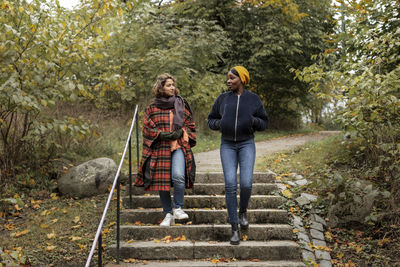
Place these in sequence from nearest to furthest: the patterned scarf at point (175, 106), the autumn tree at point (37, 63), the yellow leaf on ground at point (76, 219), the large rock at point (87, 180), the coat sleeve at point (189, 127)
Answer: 1. the patterned scarf at point (175, 106)
2. the coat sleeve at point (189, 127)
3. the autumn tree at point (37, 63)
4. the yellow leaf on ground at point (76, 219)
5. the large rock at point (87, 180)

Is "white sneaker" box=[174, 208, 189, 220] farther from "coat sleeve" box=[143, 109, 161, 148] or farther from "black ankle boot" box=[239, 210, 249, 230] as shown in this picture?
"coat sleeve" box=[143, 109, 161, 148]

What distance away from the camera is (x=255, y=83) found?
592 inches

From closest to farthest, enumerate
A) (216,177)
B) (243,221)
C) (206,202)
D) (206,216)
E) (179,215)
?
(243,221) < (179,215) < (206,216) < (206,202) < (216,177)

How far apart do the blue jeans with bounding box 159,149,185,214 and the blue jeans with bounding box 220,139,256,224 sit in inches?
20.8

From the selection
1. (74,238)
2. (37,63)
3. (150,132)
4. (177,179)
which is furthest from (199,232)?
(37,63)

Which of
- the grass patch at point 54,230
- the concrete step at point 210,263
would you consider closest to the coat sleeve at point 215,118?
the concrete step at point 210,263

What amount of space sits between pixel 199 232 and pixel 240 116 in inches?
54.6

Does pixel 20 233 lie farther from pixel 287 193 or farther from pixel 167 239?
pixel 287 193

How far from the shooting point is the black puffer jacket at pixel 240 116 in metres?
3.76

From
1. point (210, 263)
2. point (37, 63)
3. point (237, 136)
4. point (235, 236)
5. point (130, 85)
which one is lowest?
point (210, 263)

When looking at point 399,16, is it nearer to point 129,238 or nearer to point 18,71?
point 129,238

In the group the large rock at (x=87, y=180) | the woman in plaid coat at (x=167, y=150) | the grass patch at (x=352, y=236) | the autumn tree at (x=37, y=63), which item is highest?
the autumn tree at (x=37, y=63)

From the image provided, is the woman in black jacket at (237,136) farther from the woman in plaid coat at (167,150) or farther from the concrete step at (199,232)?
the woman in plaid coat at (167,150)

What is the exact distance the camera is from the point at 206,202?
4781 millimetres
